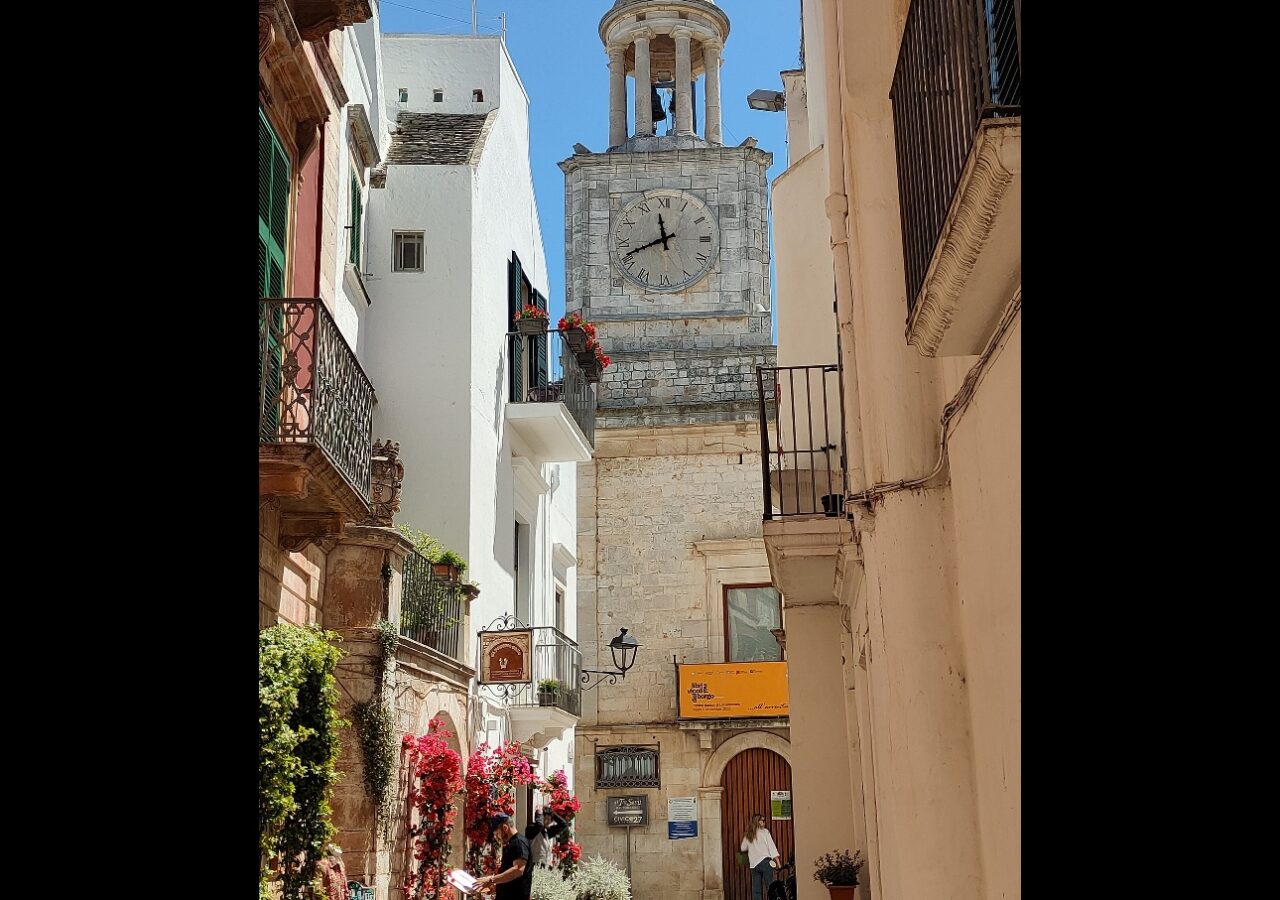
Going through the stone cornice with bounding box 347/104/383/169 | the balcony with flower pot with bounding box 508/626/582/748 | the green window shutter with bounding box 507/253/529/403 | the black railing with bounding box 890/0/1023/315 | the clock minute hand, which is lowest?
the balcony with flower pot with bounding box 508/626/582/748

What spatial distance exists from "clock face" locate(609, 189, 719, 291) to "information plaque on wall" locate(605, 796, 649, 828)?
34.2 ft

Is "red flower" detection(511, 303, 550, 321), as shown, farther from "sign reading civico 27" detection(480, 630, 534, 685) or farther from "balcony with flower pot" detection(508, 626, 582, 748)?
"sign reading civico 27" detection(480, 630, 534, 685)

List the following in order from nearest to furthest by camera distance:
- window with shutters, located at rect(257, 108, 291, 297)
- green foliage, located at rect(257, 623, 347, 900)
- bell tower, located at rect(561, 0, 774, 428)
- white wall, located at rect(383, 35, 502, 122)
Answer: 1. green foliage, located at rect(257, 623, 347, 900)
2. window with shutters, located at rect(257, 108, 291, 297)
3. white wall, located at rect(383, 35, 502, 122)
4. bell tower, located at rect(561, 0, 774, 428)

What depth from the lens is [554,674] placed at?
20.2m

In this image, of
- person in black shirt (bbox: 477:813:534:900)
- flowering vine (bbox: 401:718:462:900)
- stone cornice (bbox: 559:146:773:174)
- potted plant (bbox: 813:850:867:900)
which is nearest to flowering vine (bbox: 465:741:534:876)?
flowering vine (bbox: 401:718:462:900)

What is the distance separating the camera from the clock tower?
2636 cm

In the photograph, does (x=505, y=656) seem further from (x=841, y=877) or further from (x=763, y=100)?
(x=763, y=100)

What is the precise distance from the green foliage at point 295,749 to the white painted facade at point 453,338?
6546 mm

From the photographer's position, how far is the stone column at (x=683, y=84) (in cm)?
2984

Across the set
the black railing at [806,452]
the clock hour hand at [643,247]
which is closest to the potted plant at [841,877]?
the black railing at [806,452]
